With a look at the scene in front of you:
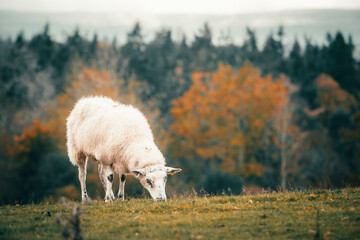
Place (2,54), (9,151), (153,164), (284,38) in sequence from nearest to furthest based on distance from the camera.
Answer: (153,164) → (9,151) → (2,54) → (284,38)

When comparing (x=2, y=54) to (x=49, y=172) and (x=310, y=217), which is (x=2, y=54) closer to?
(x=49, y=172)

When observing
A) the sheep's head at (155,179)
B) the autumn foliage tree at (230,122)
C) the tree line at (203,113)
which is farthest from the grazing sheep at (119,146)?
the autumn foliage tree at (230,122)

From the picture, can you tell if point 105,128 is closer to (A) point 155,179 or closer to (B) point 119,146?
(B) point 119,146

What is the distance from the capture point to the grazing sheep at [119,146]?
12.3 m

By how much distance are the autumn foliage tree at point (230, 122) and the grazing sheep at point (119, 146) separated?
35352 millimetres

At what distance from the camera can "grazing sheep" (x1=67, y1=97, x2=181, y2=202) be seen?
40.3 feet

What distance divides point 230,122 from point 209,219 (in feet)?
140

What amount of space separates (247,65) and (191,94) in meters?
8.55

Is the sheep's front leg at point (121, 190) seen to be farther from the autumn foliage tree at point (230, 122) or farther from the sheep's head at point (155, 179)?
the autumn foliage tree at point (230, 122)

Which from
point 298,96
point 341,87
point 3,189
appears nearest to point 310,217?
point 3,189

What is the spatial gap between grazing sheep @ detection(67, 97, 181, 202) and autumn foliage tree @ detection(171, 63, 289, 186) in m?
35.4

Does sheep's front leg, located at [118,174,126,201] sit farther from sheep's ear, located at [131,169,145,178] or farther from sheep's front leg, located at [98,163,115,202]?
sheep's ear, located at [131,169,145,178]

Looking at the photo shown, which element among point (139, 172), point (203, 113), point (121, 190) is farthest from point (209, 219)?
point (203, 113)

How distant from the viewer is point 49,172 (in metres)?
37.9
